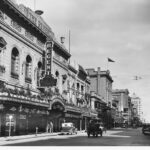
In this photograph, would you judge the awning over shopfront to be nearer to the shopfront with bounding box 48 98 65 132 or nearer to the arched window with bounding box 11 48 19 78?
the shopfront with bounding box 48 98 65 132

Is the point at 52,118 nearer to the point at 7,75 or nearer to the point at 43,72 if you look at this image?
the point at 43,72

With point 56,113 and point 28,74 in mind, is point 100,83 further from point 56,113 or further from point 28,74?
point 28,74

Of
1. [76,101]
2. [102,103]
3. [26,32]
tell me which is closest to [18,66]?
[26,32]

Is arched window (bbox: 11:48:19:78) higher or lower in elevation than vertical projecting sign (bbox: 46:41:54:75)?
lower

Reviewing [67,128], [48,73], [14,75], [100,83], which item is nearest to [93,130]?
[67,128]

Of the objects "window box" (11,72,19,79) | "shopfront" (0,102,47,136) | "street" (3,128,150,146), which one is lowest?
"street" (3,128,150,146)

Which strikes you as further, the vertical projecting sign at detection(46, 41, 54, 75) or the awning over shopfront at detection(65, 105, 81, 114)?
the awning over shopfront at detection(65, 105, 81, 114)

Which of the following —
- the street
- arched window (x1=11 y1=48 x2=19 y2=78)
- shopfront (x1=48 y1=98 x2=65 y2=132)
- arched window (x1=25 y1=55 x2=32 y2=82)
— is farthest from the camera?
shopfront (x1=48 y1=98 x2=65 y2=132)

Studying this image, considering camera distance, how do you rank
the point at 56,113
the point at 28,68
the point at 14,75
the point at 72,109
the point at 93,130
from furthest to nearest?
the point at 72,109, the point at 56,113, the point at 28,68, the point at 93,130, the point at 14,75

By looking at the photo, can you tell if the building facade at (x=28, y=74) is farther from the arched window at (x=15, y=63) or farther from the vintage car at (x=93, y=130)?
the vintage car at (x=93, y=130)

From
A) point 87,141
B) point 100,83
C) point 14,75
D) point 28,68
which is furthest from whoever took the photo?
point 100,83

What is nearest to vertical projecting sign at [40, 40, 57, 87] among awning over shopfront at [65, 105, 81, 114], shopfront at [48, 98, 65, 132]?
shopfront at [48, 98, 65, 132]

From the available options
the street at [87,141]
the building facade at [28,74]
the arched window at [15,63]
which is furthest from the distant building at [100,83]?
the street at [87,141]

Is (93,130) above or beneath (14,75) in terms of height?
beneath
